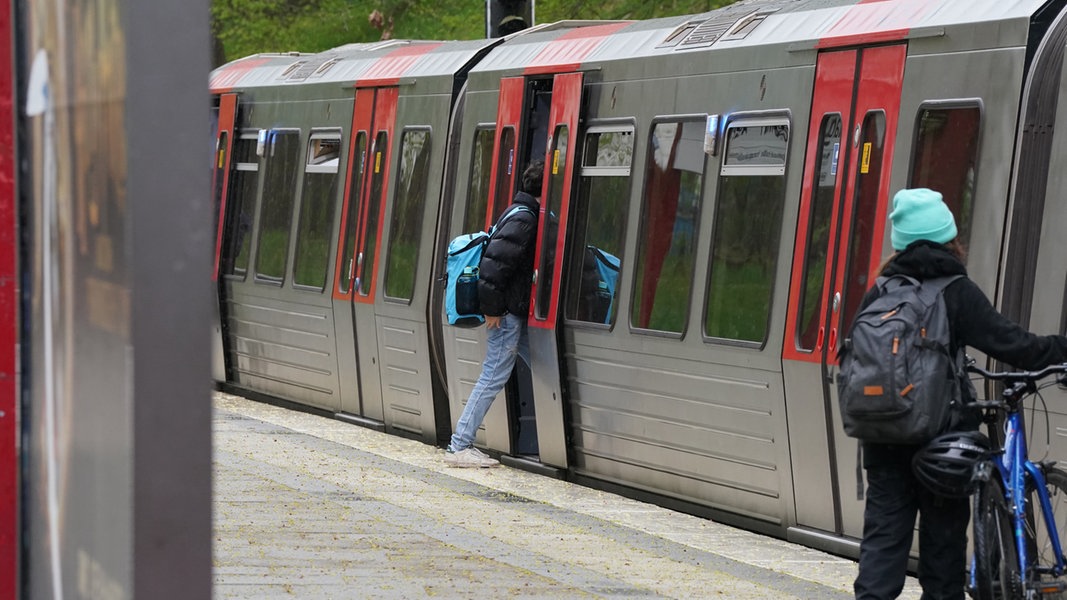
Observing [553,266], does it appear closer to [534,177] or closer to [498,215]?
[534,177]

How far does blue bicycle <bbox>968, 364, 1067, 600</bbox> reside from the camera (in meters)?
5.87

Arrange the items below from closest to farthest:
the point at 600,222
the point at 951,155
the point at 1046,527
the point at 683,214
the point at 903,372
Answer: the point at 903,372 < the point at 1046,527 < the point at 951,155 < the point at 683,214 < the point at 600,222

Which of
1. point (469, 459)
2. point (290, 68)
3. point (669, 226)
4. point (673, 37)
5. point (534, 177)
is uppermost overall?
point (673, 37)

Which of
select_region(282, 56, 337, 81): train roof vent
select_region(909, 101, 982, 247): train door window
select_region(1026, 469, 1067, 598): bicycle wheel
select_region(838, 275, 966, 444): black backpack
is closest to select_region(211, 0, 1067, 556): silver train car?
select_region(909, 101, 982, 247): train door window

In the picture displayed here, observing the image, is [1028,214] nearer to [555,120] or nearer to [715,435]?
[715,435]

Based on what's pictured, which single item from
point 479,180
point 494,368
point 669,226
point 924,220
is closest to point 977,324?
point 924,220

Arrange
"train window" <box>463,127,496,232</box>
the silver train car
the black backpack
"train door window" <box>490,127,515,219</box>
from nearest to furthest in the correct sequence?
the black backpack, the silver train car, "train door window" <box>490,127,515,219</box>, "train window" <box>463,127,496,232</box>

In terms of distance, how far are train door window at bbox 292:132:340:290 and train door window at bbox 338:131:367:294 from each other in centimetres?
33

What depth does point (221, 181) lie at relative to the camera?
17.3 m

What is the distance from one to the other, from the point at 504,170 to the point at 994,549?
6.28 metres

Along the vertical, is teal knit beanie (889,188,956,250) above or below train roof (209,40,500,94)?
below

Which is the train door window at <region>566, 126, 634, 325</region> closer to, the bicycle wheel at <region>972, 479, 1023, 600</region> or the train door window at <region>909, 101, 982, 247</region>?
the train door window at <region>909, 101, 982, 247</region>

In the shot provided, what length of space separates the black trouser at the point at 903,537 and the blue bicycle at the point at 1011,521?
0.07m

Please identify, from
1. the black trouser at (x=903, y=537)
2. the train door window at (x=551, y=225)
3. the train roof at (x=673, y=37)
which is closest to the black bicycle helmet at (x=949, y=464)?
the black trouser at (x=903, y=537)
